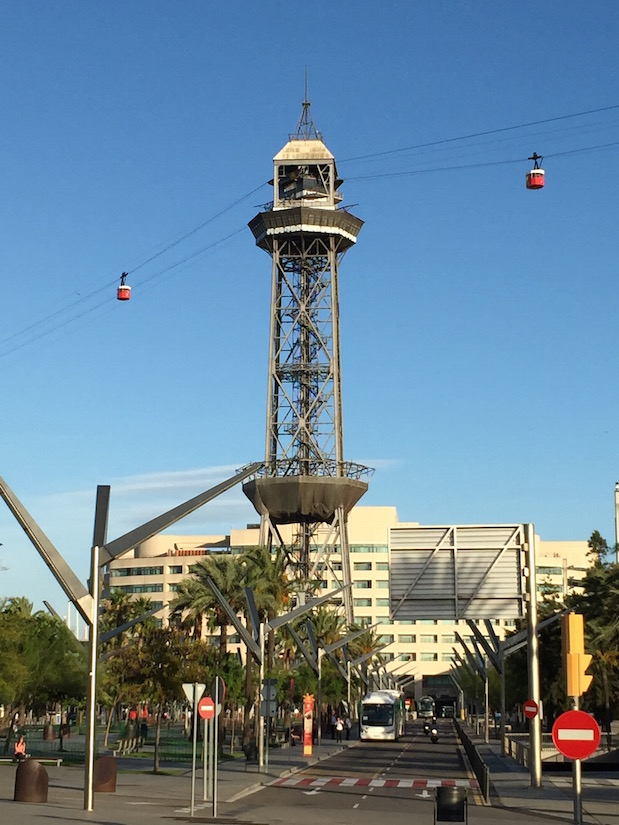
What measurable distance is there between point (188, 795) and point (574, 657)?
792 inches

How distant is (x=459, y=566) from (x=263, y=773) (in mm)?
12120

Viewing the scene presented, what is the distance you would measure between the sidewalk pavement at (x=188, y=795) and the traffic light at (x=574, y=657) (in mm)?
10015

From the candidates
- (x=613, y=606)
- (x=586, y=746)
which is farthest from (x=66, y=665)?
(x=586, y=746)

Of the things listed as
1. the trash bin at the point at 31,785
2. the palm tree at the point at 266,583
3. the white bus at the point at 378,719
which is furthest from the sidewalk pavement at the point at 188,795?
the white bus at the point at 378,719

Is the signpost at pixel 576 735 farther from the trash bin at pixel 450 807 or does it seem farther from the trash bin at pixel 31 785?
the trash bin at pixel 31 785

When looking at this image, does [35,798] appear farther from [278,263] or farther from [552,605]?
[278,263]

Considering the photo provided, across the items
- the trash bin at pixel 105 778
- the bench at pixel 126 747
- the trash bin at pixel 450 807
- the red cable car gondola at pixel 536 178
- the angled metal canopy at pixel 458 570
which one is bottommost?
the bench at pixel 126 747

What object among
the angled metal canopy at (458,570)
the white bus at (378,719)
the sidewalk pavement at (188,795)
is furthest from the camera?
the white bus at (378,719)

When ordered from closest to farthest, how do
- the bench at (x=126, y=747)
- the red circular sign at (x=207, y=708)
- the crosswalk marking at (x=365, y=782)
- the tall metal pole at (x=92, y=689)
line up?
1. the tall metal pole at (x=92, y=689)
2. the red circular sign at (x=207, y=708)
3. the crosswalk marking at (x=365, y=782)
4. the bench at (x=126, y=747)

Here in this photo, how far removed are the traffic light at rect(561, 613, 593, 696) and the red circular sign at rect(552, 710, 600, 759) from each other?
1.75 metres

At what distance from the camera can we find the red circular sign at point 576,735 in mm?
16328

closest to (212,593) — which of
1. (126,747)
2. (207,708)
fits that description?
(126,747)

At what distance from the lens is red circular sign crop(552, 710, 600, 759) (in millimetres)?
16328

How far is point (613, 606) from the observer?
55188 millimetres
